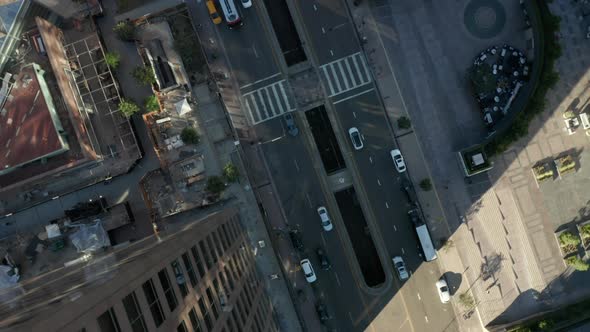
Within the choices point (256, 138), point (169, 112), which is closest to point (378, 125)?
point (256, 138)

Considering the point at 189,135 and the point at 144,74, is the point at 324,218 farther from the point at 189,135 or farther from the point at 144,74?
the point at 144,74

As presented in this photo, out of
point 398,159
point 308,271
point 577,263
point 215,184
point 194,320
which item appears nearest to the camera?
point 194,320

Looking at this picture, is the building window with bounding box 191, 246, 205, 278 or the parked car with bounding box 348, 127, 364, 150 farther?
the parked car with bounding box 348, 127, 364, 150

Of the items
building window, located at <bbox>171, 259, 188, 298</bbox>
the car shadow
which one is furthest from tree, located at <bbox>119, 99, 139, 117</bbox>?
the car shadow

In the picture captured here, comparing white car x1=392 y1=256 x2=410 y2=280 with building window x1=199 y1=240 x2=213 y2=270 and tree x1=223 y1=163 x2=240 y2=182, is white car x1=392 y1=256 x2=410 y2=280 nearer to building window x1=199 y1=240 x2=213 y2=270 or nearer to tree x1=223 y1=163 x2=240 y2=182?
tree x1=223 y1=163 x2=240 y2=182

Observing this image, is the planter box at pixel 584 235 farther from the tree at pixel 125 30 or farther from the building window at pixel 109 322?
the tree at pixel 125 30

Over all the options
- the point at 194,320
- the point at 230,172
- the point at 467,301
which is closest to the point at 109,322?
the point at 194,320

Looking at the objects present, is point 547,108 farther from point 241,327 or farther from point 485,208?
point 241,327
